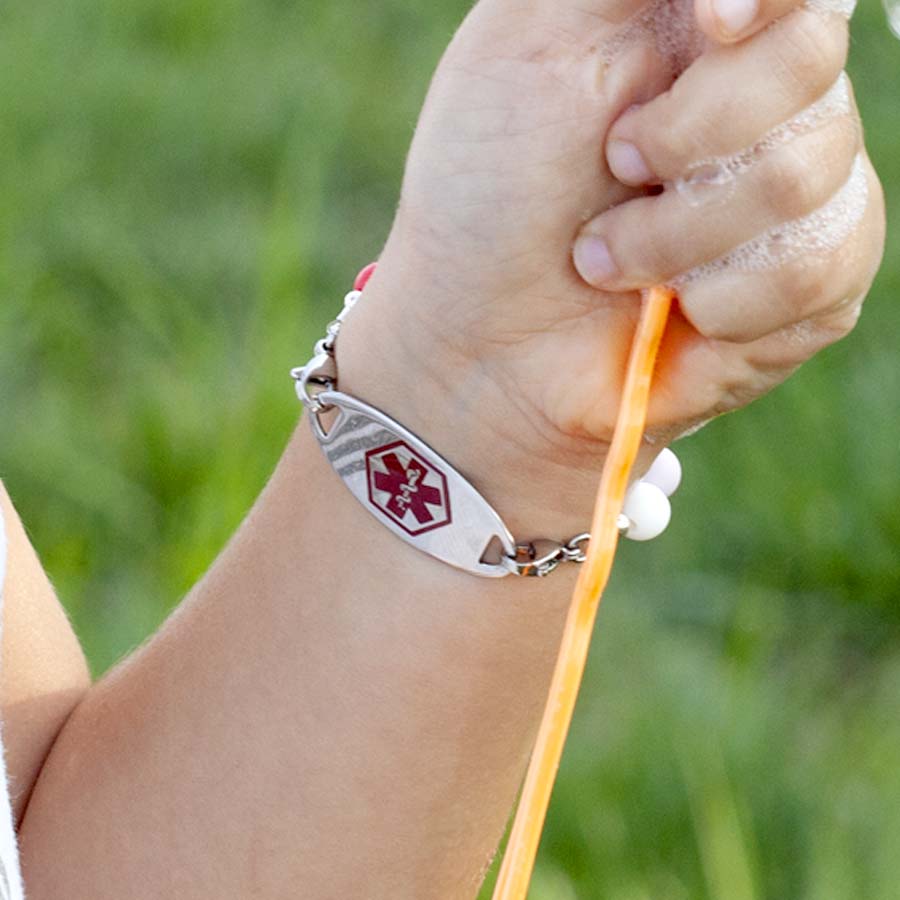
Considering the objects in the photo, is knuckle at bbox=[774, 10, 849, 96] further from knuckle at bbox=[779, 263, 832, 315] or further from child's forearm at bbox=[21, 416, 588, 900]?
child's forearm at bbox=[21, 416, 588, 900]

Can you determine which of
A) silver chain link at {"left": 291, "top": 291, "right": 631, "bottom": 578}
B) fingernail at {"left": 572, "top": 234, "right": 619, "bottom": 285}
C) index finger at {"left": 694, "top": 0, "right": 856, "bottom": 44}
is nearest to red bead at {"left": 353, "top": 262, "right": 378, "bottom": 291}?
silver chain link at {"left": 291, "top": 291, "right": 631, "bottom": 578}

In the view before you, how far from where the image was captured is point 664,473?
3.10 ft

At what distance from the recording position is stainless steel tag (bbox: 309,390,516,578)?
0.88m

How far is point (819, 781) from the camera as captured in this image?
5.72ft

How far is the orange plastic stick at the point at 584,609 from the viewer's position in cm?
73

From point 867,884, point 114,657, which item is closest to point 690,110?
point 867,884

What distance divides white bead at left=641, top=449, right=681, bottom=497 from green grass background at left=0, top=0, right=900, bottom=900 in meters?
0.30

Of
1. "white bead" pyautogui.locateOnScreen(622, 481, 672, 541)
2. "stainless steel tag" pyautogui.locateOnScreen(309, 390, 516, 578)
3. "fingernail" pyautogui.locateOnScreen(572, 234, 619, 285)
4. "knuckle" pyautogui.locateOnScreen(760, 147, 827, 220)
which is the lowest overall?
"white bead" pyautogui.locateOnScreen(622, 481, 672, 541)

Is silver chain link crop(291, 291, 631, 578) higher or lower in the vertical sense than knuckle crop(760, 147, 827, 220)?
lower

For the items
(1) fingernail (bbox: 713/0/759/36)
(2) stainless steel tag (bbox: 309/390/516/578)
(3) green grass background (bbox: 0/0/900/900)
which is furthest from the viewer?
(3) green grass background (bbox: 0/0/900/900)

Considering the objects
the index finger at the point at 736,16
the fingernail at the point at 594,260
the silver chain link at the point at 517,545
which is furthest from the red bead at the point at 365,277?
the index finger at the point at 736,16

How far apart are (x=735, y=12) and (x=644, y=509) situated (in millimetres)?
290

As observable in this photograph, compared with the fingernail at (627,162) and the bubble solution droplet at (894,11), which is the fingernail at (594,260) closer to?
the fingernail at (627,162)

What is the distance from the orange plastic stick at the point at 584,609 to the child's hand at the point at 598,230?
27 mm
